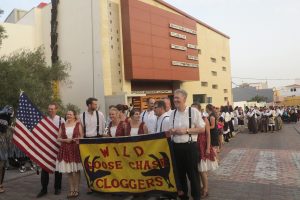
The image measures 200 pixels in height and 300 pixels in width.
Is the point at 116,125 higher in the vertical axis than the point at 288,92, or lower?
lower

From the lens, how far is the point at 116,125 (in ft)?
24.3

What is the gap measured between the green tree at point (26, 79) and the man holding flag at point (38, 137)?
8.65 meters

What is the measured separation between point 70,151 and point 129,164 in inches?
50.6

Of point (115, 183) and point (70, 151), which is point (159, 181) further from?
point (70, 151)

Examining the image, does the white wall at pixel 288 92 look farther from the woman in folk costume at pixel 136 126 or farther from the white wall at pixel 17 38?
the woman in folk costume at pixel 136 126

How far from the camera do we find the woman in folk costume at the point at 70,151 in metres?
7.05

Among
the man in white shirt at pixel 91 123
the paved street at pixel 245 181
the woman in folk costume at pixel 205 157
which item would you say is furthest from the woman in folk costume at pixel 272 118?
the man in white shirt at pixel 91 123

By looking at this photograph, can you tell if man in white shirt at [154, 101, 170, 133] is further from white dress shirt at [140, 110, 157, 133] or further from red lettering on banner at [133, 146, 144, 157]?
white dress shirt at [140, 110, 157, 133]

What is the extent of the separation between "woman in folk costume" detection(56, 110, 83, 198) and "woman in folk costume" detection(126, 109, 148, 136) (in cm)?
99

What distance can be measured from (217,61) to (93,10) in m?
21.5

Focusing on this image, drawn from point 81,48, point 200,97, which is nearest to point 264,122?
point 81,48

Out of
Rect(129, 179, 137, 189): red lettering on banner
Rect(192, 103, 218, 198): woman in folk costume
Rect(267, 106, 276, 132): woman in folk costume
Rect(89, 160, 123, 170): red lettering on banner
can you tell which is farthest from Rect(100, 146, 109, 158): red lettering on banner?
Rect(267, 106, 276, 132): woman in folk costume

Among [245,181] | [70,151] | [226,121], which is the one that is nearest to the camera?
[70,151]

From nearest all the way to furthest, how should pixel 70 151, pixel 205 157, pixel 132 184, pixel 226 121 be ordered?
pixel 132 184, pixel 205 157, pixel 70 151, pixel 226 121
